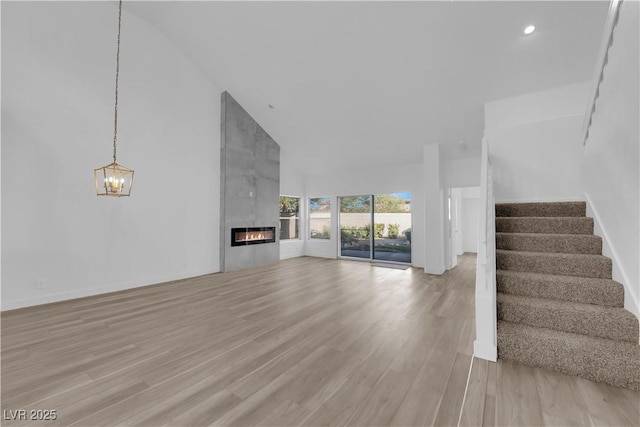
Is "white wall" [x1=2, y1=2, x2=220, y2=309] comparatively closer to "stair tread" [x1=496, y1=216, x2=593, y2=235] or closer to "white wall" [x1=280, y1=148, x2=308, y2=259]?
"white wall" [x1=280, y1=148, x2=308, y2=259]

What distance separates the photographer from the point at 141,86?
4.80m

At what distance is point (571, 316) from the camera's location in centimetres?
218

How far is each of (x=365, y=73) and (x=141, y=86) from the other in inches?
159

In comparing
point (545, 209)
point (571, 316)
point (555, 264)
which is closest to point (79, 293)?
point (571, 316)

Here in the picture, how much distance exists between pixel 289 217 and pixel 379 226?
2843mm

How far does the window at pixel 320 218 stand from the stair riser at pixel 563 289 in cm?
604

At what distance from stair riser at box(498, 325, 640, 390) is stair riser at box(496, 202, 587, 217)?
1964mm

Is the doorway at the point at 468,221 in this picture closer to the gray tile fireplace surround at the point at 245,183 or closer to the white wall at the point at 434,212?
the white wall at the point at 434,212

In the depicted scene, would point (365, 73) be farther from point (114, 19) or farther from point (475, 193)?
point (475, 193)

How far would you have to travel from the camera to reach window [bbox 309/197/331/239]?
851cm

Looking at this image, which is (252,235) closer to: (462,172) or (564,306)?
(462,172)

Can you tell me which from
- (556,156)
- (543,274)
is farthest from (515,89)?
(543,274)

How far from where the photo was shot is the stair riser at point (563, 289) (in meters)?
2.23

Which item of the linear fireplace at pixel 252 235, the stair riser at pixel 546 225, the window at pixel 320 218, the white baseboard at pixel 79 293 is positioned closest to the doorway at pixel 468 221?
the window at pixel 320 218
